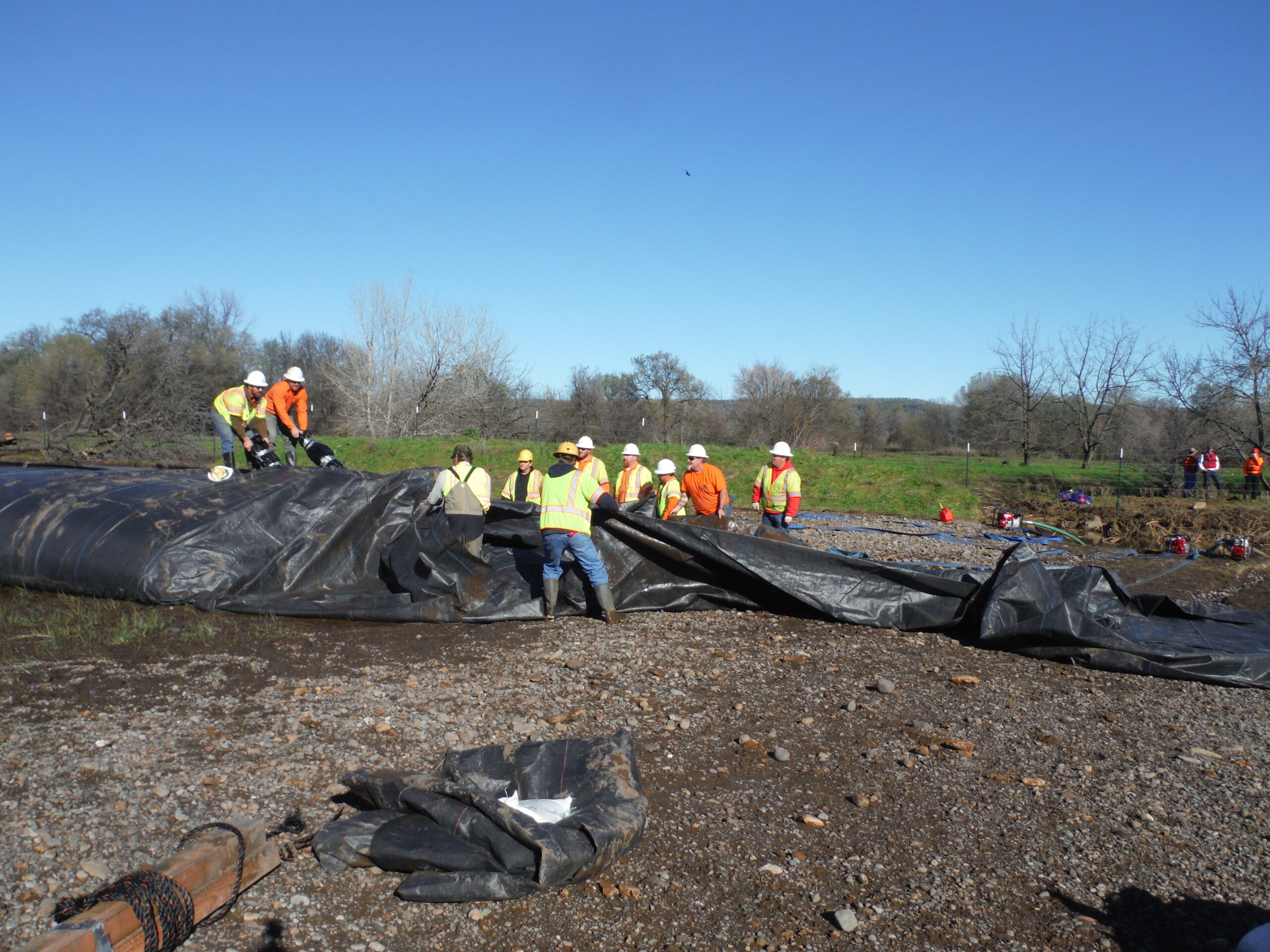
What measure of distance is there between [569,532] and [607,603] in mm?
721

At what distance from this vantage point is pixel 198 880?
2.73m

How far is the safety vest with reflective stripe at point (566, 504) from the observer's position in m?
6.74

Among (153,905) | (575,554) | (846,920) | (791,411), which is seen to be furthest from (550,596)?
(791,411)

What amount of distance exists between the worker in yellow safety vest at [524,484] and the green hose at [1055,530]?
9.81 m

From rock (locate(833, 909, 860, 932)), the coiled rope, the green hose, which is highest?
the green hose

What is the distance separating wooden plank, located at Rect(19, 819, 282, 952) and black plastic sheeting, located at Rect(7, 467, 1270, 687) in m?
3.85

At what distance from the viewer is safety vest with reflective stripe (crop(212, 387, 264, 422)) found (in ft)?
28.8

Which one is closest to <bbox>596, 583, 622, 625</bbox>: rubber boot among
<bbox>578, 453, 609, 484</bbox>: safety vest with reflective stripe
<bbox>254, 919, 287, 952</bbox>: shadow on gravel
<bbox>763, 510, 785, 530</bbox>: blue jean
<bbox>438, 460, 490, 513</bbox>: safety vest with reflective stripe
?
<bbox>578, 453, 609, 484</bbox>: safety vest with reflective stripe

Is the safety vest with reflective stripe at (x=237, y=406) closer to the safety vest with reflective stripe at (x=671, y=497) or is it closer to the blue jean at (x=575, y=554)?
the blue jean at (x=575, y=554)

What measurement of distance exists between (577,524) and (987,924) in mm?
4353

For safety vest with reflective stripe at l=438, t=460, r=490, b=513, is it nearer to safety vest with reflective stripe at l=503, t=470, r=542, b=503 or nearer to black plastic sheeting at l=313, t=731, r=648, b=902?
safety vest with reflective stripe at l=503, t=470, r=542, b=503

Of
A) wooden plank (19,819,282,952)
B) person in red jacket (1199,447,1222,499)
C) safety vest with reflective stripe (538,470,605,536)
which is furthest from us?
person in red jacket (1199,447,1222,499)

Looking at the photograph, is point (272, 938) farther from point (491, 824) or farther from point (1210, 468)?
point (1210, 468)

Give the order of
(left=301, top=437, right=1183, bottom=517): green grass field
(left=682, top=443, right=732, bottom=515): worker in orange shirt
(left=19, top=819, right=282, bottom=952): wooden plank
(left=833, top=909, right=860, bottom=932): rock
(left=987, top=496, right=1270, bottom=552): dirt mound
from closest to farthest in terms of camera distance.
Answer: (left=19, top=819, right=282, bottom=952): wooden plank, (left=833, top=909, right=860, bottom=932): rock, (left=682, top=443, right=732, bottom=515): worker in orange shirt, (left=987, top=496, right=1270, bottom=552): dirt mound, (left=301, top=437, right=1183, bottom=517): green grass field
